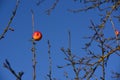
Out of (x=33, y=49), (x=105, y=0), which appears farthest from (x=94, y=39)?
(x=33, y=49)

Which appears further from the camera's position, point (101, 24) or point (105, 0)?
point (105, 0)

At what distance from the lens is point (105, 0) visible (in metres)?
3.12

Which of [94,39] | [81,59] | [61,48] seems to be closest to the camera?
[81,59]

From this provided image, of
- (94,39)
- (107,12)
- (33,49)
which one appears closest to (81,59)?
(94,39)

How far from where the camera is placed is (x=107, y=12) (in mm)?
2941

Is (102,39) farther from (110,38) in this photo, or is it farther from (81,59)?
(81,59)

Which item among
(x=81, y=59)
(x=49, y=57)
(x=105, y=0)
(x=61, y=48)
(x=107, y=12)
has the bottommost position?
(x=81, y=59)

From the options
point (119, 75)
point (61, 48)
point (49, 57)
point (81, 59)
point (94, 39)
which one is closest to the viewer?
point (81, 59)

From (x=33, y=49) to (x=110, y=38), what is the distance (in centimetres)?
382

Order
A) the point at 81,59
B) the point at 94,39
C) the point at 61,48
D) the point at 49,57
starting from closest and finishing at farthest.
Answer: the point at 81,59
the point at 94,39
the point at 61,48
the point at 49,57

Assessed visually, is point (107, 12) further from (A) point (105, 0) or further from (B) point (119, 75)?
(B) point (119, 75)

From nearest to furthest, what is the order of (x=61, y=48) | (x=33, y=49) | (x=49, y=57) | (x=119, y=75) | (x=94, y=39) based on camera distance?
1. (x=94, y=39)
2. (x=61, y=48)
3. (x=119, y=75)
4. (x=33, y=49)
5. (x=49, y=57)

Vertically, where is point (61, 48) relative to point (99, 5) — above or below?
below

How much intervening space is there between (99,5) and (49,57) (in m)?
4.23
